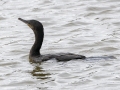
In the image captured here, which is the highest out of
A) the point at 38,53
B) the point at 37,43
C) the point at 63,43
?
the point at 37,43

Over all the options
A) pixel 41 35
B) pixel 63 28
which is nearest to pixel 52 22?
pixel 63 28

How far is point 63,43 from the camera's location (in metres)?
16.4

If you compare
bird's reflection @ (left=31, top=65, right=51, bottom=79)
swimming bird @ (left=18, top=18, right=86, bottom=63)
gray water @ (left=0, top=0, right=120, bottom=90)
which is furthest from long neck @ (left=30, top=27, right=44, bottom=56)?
bird's reflection @ (left=31, top=65, right=51, bottom=79)

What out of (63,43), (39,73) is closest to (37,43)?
(39,73)

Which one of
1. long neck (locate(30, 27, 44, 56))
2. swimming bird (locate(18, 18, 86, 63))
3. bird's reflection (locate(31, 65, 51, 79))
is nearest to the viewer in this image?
bird's reflection (locate(31, 65, 51, 79))

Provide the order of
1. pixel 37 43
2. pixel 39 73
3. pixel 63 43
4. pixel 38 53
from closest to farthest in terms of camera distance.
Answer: pixel 39 73
pixel 38 53
pixel 37 43
pixel 63 43

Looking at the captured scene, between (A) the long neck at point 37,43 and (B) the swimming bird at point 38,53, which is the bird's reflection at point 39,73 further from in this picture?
(A) the long neck at point 37,43

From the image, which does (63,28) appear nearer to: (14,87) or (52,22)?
(52,22)

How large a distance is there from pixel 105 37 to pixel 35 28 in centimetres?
→ 255

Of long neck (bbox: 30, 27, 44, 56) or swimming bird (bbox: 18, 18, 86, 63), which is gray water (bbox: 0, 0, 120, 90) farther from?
long neck (bbox: 30, 27, 44, 56)

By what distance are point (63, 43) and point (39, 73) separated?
2.26 meters

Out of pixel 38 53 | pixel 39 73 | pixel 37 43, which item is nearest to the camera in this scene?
pixel 39 73

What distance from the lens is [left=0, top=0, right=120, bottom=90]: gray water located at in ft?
44.4

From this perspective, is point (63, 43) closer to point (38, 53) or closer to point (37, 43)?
point (37, 43)
